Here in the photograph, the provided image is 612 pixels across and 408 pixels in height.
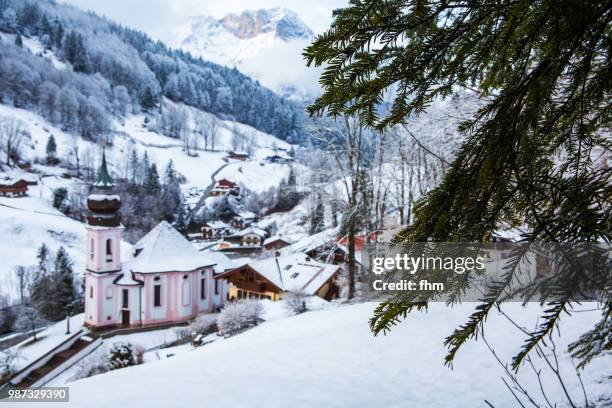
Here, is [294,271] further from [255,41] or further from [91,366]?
[255,41]

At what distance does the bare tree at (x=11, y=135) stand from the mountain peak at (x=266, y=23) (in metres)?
110

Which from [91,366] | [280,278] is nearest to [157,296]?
[280,278]

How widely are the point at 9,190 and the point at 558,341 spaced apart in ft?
153

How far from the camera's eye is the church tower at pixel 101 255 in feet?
66.4

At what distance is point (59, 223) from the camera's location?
35.6m

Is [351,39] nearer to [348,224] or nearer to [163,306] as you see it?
[348,224]

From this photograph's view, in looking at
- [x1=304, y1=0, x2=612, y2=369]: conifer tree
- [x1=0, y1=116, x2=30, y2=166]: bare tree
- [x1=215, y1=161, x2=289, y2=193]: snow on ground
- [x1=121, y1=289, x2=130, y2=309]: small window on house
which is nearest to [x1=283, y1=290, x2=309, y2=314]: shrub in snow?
[x1=121, y1=289, x2=130, y2=309]: small window on house

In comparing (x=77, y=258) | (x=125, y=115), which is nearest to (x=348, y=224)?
(x=77, y=258)

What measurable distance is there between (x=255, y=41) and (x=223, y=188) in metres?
121

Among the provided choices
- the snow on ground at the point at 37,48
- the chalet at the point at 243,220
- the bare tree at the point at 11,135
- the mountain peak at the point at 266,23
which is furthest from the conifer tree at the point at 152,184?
the mountain peak at the point at 266,23

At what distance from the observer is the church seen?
2044cm

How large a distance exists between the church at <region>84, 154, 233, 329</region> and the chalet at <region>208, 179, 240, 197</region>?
28.1 m

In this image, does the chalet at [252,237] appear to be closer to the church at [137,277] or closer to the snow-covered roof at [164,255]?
the snow-covered roof at [164,255]

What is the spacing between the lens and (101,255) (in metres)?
20.5
